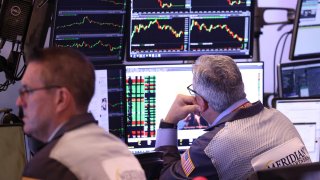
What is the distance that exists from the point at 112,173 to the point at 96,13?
162cm

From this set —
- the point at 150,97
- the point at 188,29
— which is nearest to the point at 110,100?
the point at 150,97

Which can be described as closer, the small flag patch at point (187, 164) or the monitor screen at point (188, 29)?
the small flag patch at point (187, 164)

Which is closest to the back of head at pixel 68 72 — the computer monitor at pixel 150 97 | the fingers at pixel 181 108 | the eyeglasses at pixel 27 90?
the eyeglasses at pixel 27 90

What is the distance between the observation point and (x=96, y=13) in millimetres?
3021

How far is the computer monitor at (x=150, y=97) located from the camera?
10.2 ft

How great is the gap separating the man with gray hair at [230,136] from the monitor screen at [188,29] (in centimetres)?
64

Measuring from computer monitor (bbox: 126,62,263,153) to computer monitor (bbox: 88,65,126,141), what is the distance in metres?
0.04

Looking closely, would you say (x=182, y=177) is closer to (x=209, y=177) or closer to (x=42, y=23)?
(x=209, y=177)

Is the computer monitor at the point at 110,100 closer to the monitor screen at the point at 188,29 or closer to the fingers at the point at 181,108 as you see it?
the monitor screen at the point at 188,29

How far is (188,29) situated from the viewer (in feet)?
10.4

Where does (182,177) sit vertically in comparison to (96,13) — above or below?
below

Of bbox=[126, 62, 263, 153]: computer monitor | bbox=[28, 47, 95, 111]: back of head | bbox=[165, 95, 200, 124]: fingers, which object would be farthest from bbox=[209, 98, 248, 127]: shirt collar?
Answer: bbox=[28, 47, 95, 111]: back of head

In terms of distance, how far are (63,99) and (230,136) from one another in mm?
889

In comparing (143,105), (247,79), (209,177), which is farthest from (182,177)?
(247,79)
